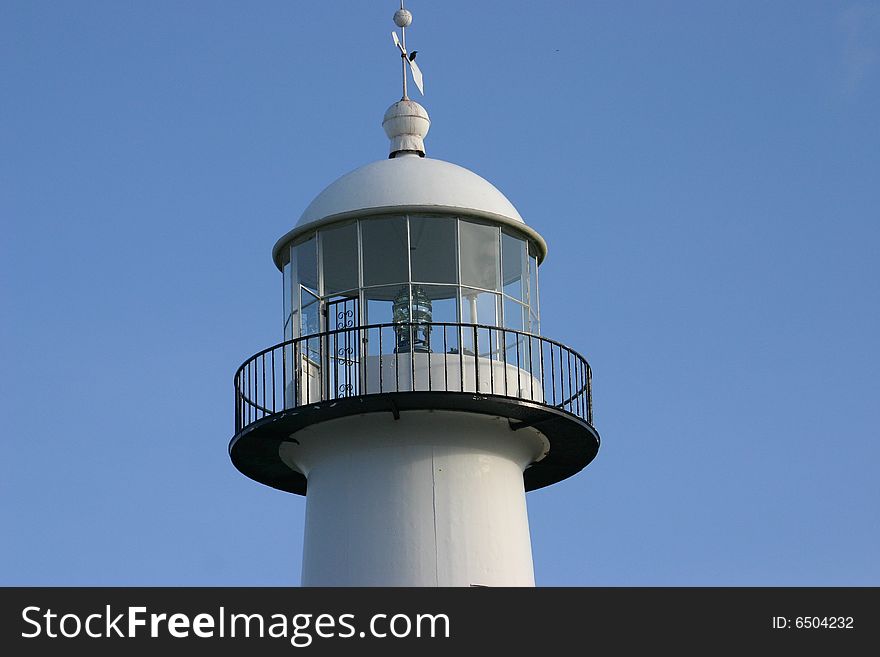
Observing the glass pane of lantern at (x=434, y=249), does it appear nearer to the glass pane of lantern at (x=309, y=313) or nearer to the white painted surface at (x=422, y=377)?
the white painted surface at (x=422, y=377)

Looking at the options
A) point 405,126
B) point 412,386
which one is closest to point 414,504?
point 412,386

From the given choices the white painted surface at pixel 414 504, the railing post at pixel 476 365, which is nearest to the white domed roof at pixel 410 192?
the railing post at pixel 476 365

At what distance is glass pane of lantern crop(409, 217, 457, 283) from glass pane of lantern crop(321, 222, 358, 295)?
72cm

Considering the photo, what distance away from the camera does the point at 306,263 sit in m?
29.4

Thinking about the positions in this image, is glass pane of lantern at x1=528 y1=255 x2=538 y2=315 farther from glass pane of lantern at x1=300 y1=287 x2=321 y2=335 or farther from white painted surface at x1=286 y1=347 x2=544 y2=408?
glass pane of lantern at x1=300 y1=287 x2=321 y2=335

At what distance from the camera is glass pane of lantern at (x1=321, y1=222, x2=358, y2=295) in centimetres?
2895

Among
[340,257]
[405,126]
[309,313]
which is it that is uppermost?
[405,126]

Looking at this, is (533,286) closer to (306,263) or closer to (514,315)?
(514,315)

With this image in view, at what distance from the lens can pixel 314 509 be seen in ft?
94.7

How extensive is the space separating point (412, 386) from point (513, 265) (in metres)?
2.47

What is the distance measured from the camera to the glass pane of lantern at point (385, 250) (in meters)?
28.8
